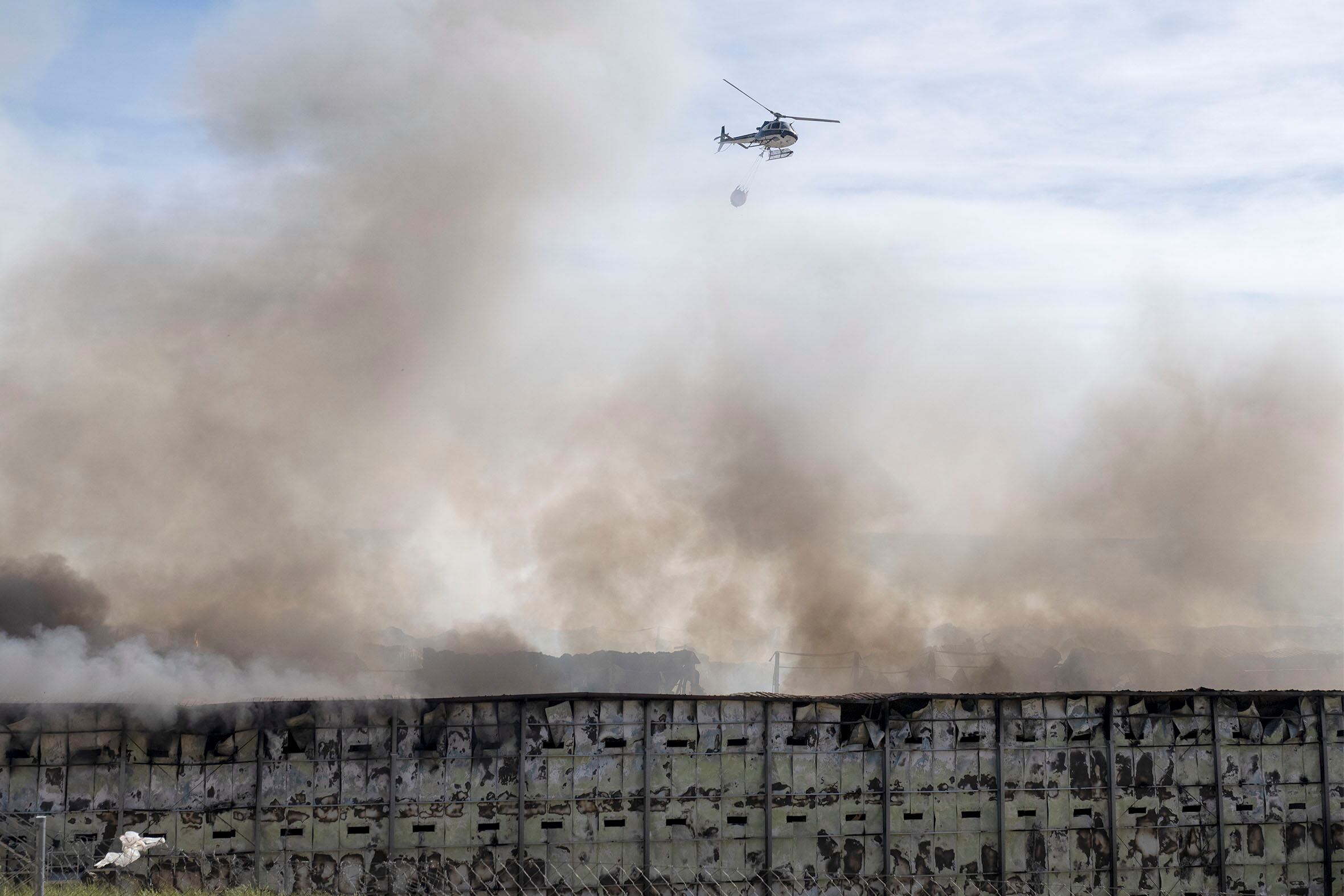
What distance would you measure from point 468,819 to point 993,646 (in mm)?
30228

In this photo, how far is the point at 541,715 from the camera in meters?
20.1

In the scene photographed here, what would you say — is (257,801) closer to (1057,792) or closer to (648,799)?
(648,799)

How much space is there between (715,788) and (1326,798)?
1193 cm

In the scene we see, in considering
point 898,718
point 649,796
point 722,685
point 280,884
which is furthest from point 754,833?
point 722,685

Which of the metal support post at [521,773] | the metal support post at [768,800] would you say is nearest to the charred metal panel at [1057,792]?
the metal support post at [768,800]

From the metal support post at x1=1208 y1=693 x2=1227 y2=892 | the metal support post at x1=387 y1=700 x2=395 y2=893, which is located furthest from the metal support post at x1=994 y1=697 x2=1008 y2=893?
the metal support post at x1=387 y1=700 x2=395 y2=893

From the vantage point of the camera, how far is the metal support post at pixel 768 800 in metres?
20.6

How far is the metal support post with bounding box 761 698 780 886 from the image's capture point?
20.6 metres

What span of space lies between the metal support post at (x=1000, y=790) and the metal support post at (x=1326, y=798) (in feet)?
21.1

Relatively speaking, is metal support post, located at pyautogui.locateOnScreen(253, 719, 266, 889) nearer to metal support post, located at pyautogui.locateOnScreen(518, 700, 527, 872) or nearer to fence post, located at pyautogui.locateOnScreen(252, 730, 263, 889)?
fence post, located at pyautogui.locateOnScreen(252, 730, 263, 889)

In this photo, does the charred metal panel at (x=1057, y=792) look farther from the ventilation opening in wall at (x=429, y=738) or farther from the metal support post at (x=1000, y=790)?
the ventilation opening in wall at (x=429, y=738)

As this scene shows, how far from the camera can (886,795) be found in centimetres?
2112

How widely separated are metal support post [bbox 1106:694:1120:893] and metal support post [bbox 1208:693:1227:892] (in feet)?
6.67

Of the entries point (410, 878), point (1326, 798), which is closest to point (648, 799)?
point (410, 878)
